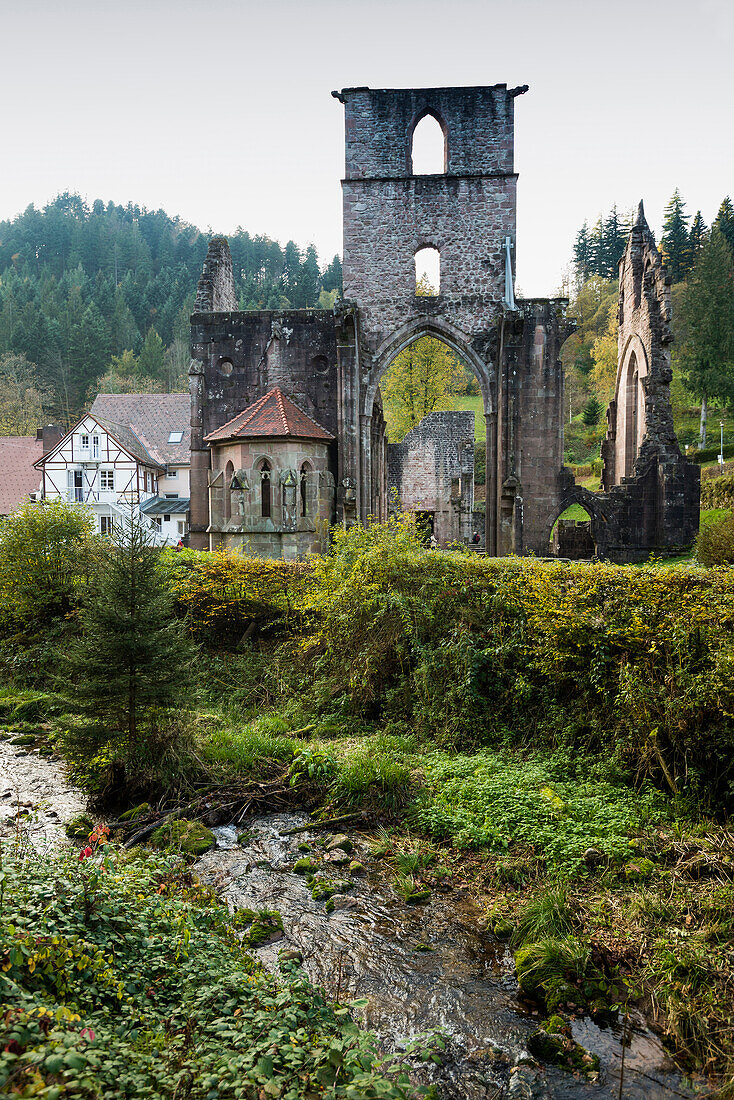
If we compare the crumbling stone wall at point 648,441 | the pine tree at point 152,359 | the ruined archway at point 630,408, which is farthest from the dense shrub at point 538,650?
the pine tree at point 152,359

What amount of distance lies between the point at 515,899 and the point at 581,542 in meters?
19.7

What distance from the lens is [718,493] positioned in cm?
2397

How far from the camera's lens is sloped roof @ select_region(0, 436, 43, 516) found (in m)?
39.0

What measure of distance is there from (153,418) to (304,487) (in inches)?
1114

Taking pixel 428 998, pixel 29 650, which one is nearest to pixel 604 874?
pixel 428 998

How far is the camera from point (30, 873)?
4336 millimetres

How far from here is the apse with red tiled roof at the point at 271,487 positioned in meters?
17.7

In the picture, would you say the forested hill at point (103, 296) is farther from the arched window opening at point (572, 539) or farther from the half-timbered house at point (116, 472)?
the arched window opening at point (572, 539)

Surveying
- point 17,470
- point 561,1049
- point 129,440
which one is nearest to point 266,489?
point 561,1049

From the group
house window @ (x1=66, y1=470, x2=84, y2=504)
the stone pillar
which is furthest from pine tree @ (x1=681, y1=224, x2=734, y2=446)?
house window @ (x1=66, y1=470, x2=84, y2=504)

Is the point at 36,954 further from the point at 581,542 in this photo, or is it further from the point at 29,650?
the point at 581,542

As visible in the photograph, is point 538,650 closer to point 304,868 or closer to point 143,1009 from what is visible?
point 304,868

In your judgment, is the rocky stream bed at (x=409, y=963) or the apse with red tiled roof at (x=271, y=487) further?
the apse with red tiled roof at (x=271, y=487)

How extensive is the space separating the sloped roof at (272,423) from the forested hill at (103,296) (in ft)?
121
